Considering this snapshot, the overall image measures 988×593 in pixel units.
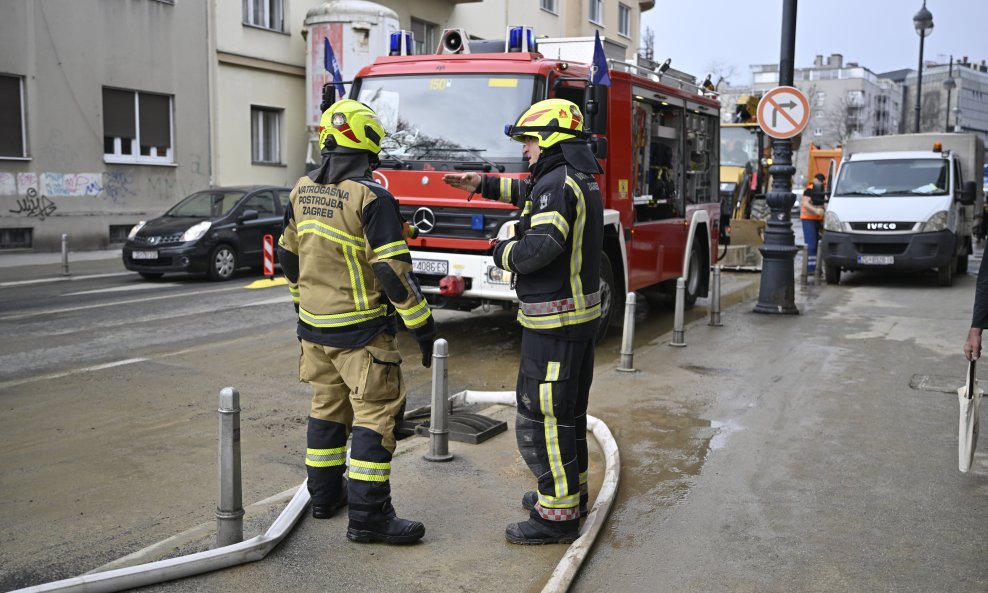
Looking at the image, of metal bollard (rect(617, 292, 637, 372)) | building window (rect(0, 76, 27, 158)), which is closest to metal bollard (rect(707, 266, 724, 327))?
metal bollard (rect(617, 292, 637, 372))

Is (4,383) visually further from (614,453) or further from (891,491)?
(891,491)

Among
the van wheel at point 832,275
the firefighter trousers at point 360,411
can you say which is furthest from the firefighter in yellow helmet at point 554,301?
the van wheel at point 832,275

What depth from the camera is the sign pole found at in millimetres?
12141

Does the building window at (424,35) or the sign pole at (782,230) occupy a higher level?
the building window at (424,35)

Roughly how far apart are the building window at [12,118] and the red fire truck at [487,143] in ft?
41.6

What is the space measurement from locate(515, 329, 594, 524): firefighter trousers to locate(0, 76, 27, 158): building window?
59.2 ft

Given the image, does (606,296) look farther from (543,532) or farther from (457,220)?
(543,532)

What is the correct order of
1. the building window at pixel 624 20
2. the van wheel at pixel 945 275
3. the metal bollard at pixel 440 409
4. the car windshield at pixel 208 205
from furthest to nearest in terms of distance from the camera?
the building window at pixel 624 20, the car windshield at pixel 208 205, the van wheel at pixel 945 275, the metal bollard at pixel 440 409

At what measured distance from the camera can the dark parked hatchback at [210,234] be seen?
1506 cm

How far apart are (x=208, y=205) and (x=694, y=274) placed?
860 cm

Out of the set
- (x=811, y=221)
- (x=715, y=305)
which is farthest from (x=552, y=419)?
(x=811, y=221)

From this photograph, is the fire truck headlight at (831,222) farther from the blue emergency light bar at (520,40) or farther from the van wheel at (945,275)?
the blue emergency light bar at (520,40)

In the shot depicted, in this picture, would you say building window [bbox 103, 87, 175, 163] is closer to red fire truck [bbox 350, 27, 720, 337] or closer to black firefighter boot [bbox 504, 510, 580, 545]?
red fire truck [bbox 350, 27, 720, 337]

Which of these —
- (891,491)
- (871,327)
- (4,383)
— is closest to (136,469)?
(4,383)
